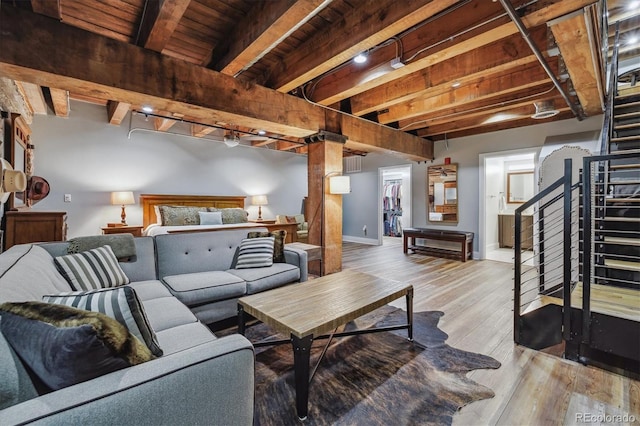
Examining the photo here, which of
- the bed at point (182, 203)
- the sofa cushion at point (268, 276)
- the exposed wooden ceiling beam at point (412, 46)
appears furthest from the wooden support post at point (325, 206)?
the bed at point (182, 203)

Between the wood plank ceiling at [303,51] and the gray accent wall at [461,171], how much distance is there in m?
1.08

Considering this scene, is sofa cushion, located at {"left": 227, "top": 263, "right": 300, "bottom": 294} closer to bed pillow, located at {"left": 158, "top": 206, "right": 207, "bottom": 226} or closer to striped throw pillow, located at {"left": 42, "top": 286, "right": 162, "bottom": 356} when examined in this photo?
striped throw pillow, located at {"left": 42, "top": 286, "right": 162, "bottom": 356}

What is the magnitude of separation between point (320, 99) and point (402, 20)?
1672 mm

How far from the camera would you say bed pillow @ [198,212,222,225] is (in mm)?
5612

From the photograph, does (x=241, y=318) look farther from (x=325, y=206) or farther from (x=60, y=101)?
(x=60, y=101)

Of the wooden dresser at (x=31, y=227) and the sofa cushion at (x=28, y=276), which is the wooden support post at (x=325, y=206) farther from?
the wooden dresser at (x=31, y=227)

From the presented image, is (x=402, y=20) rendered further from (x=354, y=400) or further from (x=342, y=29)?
(x=354, y=400)

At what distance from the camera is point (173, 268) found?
2703 millimetres

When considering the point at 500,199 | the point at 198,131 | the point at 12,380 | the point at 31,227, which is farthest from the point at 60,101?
the point at 500,199

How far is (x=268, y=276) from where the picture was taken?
2.70 m

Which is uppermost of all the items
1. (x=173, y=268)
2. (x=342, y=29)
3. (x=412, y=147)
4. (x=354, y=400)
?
(x=342, y=29)

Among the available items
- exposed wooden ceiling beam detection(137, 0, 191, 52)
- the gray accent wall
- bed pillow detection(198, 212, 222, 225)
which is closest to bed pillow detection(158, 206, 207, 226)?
bed pillow detection(198, 212, 222, 225)

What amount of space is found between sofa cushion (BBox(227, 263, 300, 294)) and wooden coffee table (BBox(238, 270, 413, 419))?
488 millimetres

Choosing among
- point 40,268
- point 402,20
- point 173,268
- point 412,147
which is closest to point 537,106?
point 412,147
